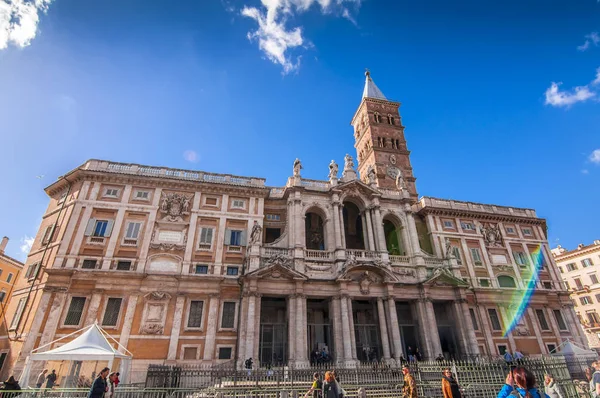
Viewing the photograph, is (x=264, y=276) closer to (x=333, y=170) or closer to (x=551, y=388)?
(x=333, y=170)

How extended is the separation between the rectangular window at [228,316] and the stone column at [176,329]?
3.10 meters

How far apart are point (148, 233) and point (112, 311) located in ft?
20.7

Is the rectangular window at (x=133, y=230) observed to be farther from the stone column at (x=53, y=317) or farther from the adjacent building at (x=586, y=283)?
the adjacent building at (x=586, y=283)

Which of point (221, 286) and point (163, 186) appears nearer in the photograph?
point (221, 286)

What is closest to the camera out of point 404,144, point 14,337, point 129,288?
point 14,337

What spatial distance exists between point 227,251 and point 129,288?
7.70m

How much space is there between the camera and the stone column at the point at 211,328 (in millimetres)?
23205

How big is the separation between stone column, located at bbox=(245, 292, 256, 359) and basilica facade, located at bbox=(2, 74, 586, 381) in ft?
0.31

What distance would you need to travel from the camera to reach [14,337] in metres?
22.5

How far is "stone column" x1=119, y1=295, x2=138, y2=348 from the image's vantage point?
22727 mm

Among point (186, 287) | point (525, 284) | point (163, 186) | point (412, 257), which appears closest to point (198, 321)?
point (186, 287)

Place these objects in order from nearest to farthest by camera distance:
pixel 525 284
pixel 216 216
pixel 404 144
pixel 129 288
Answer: pixel 129 288 < pixel 216 216 < pixel 525 284 < pixel 404 144

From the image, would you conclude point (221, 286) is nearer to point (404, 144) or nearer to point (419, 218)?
point (419, 218)

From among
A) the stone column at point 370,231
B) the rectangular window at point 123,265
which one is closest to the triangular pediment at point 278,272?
the stone column at point 370,231
